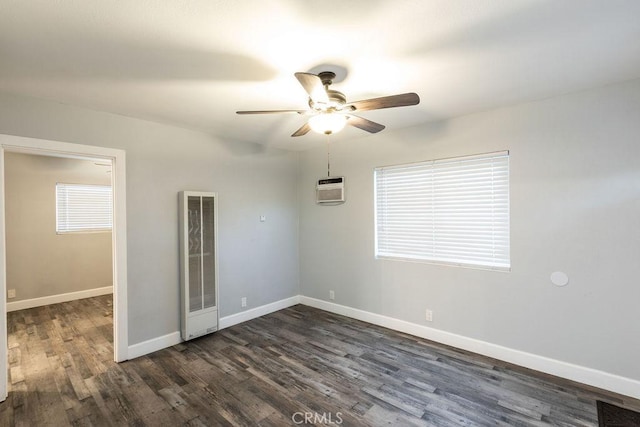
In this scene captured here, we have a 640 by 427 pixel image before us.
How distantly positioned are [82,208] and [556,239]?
22.3 feet

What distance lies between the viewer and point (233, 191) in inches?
156

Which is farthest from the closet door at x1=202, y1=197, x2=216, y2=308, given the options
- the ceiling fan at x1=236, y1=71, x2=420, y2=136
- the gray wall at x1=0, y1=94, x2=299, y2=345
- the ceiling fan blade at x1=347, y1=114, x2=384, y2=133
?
the ceiling fan blade at x1=347, y1=114, x2=384, y2=133

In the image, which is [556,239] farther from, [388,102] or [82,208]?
[82,208]

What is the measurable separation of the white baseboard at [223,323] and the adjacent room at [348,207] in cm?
3

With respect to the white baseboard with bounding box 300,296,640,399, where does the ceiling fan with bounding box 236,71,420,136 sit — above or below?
above

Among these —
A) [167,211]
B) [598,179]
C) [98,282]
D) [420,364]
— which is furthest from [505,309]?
[98,282]

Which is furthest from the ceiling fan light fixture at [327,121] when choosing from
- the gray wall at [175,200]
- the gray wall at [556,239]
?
Result: the gray wall at [175,200]

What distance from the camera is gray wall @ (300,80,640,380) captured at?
2396mm

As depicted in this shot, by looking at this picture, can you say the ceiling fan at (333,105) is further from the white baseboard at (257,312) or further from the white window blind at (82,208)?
the white window blind at (82,208)

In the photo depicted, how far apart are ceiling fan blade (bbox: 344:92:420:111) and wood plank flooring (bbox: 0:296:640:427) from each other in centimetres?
221

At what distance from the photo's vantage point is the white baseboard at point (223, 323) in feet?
10.2

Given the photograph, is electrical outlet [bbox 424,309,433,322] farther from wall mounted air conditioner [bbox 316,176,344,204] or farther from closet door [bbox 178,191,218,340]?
closet door [bbox 178,191,218,340]

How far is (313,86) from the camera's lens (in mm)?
1797

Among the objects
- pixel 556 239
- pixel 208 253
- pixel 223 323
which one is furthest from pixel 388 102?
pixel 223 323
